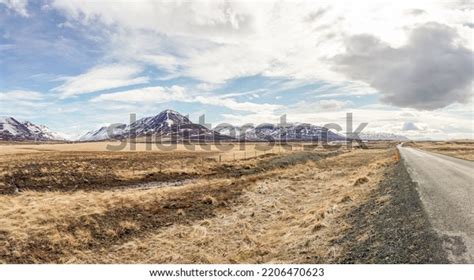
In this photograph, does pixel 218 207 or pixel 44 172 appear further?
pixel 44 172

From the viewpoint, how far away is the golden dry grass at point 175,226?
16.4 metres

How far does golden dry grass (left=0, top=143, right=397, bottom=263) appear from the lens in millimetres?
16386

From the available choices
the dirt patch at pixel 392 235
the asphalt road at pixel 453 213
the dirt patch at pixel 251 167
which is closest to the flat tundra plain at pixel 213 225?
the dirt patch at pixel 392 235

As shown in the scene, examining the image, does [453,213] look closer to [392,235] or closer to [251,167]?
[392,235]

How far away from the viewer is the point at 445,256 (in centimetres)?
967

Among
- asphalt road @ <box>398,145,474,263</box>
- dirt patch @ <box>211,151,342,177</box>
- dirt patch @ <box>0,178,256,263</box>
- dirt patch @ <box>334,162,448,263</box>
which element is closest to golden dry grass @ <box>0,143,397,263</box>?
dirt patch @ <box>0,178,256,263</box>

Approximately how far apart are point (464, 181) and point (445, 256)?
16.5m

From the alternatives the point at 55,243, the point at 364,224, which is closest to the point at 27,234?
the point at 55,243

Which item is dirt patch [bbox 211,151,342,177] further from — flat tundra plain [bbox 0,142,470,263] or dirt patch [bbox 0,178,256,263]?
dirt patch [bbox 0,178,256,263]

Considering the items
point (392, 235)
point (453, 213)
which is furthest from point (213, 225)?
point (453, 213)

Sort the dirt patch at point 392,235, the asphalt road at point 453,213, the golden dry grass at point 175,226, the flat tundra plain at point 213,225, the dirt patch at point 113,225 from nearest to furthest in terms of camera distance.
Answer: the asphalt road at point 453,213 → the dirt patch at point 392,235 → the flat tundra plain at point 213,225 → the golden dry grass at point 175,226 → the dirt patch at point 113,225

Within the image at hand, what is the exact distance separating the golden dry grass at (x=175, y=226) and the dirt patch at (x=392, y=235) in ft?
2.52

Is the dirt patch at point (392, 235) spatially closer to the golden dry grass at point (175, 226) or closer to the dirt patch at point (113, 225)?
the golden dry grass at point (175, 226)
